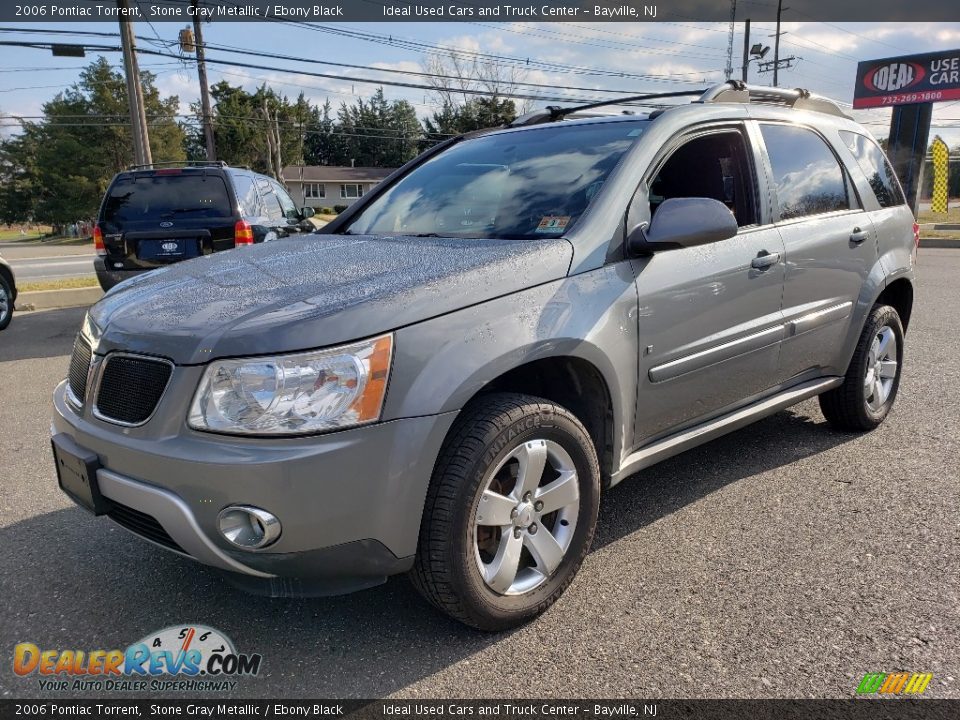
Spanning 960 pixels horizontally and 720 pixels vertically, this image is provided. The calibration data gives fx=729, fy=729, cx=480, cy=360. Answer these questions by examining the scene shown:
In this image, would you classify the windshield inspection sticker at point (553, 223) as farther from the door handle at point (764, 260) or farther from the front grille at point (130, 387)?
the front grille at point (130, 387)

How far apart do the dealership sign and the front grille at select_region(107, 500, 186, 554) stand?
2975 cm

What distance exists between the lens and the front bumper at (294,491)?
2.04 metres

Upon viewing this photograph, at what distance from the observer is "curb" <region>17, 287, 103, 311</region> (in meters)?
10.3

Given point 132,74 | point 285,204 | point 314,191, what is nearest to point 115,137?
point 314,191

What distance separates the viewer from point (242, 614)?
8.73 feet

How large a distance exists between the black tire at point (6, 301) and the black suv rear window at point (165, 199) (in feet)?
7.08

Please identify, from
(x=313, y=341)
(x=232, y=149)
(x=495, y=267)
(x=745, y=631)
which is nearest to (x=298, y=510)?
(x=313, y=341)

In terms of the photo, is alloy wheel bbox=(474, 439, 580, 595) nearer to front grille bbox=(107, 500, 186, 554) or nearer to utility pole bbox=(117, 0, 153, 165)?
front grille bbox=(107, 500, 186, 554)

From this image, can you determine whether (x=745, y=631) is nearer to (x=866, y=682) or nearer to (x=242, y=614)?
(x=866, y=682)

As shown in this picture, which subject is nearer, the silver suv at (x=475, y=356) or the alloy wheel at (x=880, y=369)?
the silver suv at (x=475, y=356)

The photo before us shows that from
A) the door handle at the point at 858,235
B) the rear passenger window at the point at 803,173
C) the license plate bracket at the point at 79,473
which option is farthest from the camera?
the door handle at the point at 858,235

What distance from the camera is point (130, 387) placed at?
232 centimetres

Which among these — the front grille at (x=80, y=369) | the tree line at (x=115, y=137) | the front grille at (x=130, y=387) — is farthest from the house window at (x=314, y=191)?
the front grille at (x=130, y=387)

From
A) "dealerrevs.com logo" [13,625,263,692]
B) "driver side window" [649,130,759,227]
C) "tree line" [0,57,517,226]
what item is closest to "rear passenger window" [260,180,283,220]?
"driver side window" [649,130,759,227]
